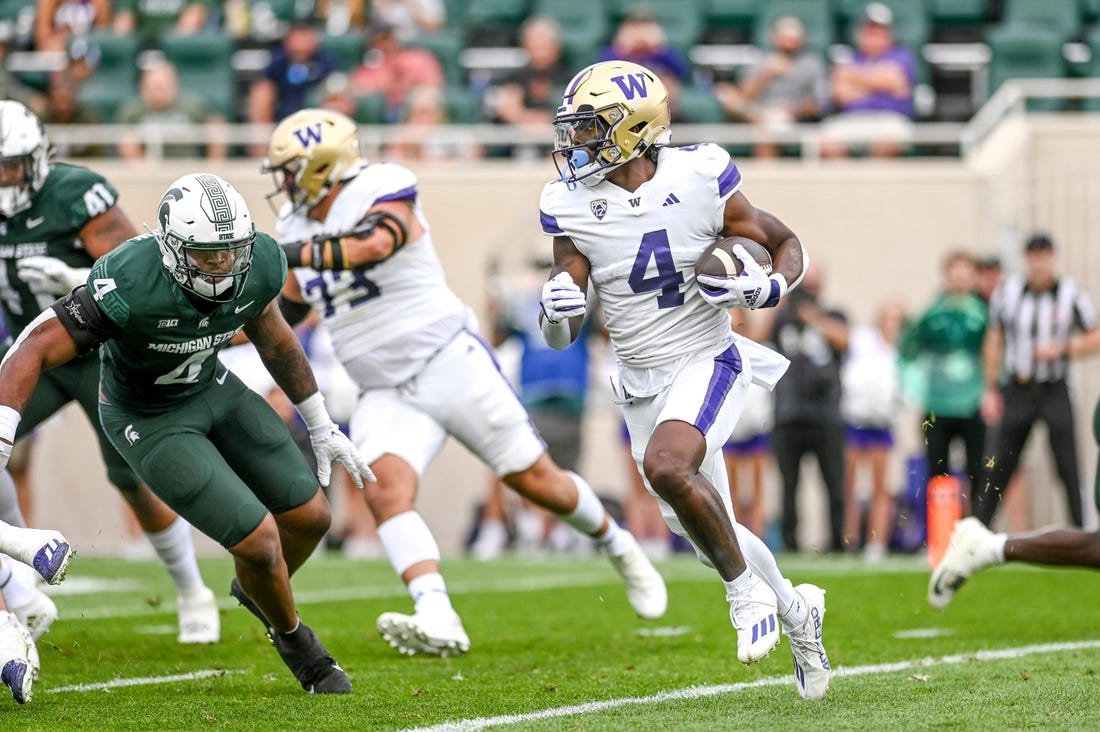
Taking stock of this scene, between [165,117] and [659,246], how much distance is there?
8.65 m

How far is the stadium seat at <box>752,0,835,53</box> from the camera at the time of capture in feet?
44.0

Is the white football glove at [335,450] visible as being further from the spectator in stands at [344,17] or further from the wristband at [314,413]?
the spectator in stands at [344,17]

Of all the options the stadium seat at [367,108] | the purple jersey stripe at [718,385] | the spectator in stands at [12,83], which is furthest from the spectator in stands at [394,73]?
the purple jersey stripe at [718,385]

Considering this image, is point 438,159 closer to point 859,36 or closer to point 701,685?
point 859,36

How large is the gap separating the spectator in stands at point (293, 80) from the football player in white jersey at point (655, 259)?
27.7ft

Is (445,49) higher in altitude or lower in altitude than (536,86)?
higher

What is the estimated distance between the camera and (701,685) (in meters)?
5.20

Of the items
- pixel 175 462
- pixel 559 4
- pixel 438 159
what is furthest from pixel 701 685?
pixel 559 4

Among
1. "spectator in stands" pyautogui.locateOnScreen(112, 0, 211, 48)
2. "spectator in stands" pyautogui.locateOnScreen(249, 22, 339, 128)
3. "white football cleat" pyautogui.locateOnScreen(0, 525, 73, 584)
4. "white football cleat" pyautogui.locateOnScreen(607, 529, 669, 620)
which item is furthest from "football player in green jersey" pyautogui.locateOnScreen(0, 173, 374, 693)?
"spectator in stands" pyautogui.locateOnScreen(112, 0, 211, 48)

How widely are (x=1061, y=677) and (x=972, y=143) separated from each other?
807cm

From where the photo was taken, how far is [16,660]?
15.2ft

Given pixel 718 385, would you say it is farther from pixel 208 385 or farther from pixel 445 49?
pixel 445 49

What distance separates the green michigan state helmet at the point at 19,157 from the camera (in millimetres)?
5941

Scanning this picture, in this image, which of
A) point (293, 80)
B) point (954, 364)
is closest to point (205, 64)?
point (293, 80)
